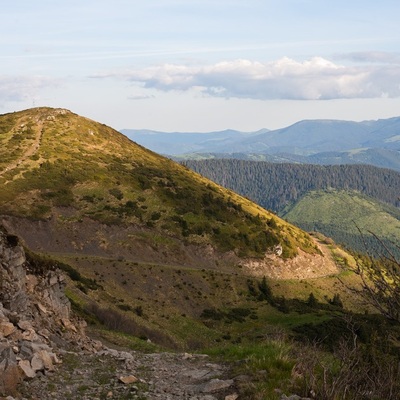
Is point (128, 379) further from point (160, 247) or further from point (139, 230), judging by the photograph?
point (139, 230)

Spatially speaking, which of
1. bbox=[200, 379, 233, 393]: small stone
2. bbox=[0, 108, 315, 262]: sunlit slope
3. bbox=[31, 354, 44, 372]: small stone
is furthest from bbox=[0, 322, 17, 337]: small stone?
bbox=[0, 108, 315, 262]: sunlit slope

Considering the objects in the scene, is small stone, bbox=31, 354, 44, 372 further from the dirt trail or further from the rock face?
the dirt trail

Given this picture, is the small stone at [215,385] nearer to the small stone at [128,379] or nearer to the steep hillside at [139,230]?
the small stone at [128,379]

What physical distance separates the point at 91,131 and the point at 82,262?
85615 mm

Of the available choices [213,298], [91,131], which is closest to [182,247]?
[213,298]

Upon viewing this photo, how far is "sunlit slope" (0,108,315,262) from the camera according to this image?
95.3 metres

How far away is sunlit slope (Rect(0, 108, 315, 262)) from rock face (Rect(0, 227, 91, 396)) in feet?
216

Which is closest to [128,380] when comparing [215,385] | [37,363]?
[215,385]

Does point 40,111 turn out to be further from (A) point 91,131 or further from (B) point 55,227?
(B) point 55,227

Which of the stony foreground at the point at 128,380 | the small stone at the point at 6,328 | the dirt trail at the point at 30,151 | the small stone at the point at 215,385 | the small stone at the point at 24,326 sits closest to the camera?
the stony foreground at the point at 128,380

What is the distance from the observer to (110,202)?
4328 inches

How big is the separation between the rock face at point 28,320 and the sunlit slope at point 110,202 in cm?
6595

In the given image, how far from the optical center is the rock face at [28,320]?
12.9 m

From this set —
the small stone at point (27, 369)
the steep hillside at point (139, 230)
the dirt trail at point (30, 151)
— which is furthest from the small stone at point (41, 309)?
the dirt trail at point (30, 151)
